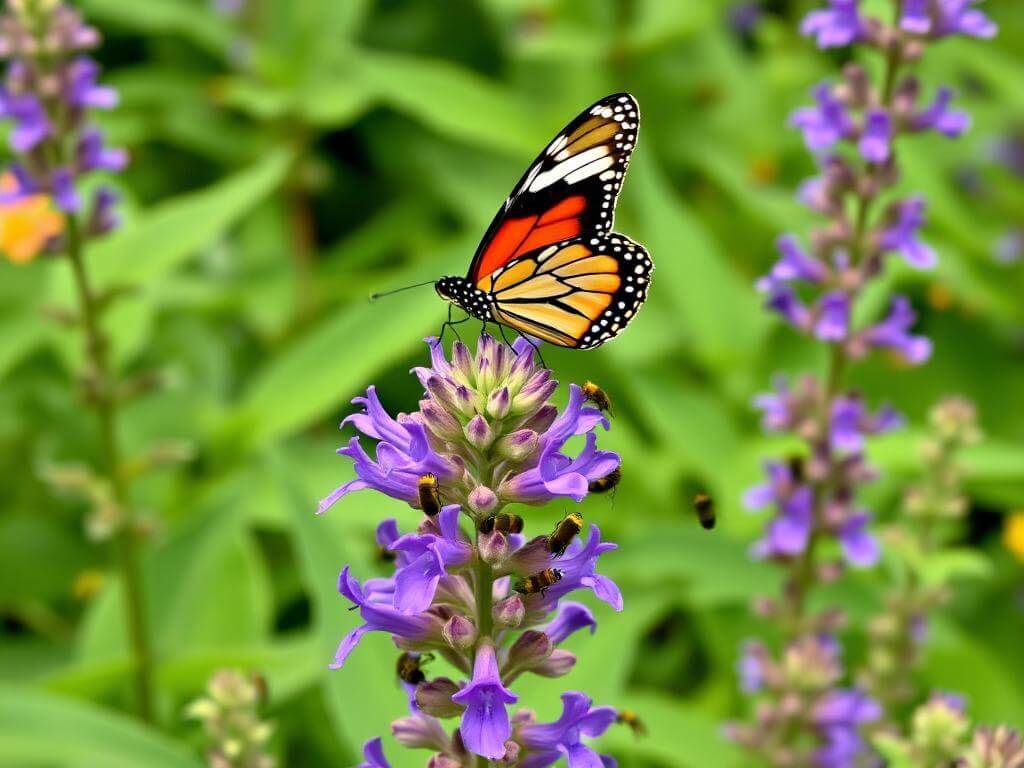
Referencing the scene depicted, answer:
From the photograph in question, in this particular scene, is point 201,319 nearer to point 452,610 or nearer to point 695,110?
point 695,110

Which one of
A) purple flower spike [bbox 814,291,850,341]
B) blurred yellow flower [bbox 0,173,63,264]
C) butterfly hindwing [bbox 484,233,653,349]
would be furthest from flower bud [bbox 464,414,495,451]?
blurred yellow flower [bbox 0,173,63,264]

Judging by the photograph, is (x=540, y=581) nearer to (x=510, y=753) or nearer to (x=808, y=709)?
(x=510, y=753)

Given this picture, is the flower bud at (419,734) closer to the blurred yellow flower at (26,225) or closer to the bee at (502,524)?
the bee at (502,524)

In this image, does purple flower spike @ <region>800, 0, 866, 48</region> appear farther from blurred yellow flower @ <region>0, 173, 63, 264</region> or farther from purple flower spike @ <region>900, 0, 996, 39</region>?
blurred yellow flower @ <region>0, 173, 63, 264</region>

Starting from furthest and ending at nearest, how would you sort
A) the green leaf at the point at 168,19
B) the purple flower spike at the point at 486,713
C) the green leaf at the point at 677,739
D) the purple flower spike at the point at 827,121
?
the green leaf at the point at 168,19
the green leaf at the point at 677,739
the purple flower spike at the point at 827,121
the purple flower spike at the point at 486,713

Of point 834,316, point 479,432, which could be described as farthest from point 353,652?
point 834,316

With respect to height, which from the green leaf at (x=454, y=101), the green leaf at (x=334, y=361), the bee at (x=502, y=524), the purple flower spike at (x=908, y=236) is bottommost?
the bee at (x=502, y=524)

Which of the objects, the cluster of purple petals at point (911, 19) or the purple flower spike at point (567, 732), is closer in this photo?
the purple flower spike at point (567, 732)

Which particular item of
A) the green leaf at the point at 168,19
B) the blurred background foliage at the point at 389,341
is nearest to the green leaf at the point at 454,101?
the blurred background foliage at the point at 389,341
